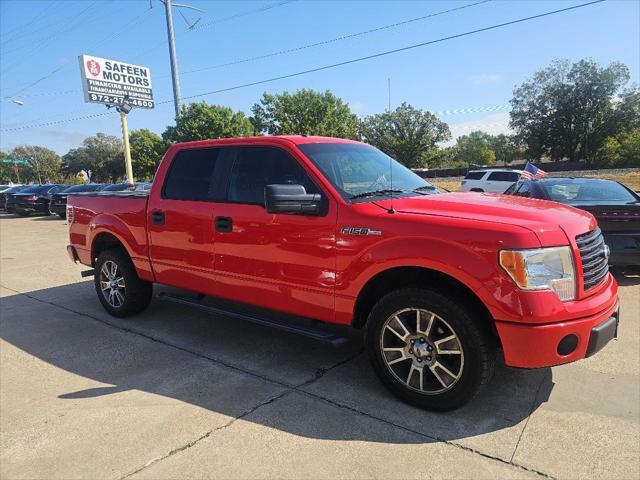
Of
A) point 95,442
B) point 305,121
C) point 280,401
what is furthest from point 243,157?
point 305,121

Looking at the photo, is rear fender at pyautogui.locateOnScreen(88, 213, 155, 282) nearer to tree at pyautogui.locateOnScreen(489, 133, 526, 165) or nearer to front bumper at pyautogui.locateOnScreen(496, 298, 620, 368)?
front bumper at pyautogui.locateOnScreen(496, 298, 620, 368)

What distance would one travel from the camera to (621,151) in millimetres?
57812

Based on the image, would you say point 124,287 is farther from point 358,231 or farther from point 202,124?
point 202,124

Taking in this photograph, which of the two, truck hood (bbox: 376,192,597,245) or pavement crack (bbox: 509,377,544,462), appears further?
truck hood (bbox: 376,192,597,245)

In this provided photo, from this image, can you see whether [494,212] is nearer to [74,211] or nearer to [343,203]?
[343,203]

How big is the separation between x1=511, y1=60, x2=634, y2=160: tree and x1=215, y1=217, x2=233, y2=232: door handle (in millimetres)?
70027

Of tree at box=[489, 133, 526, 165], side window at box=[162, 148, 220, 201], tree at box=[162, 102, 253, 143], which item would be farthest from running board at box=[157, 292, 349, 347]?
tree at box=[489, 133, 526, 165]

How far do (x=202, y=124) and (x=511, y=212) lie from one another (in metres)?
40.6

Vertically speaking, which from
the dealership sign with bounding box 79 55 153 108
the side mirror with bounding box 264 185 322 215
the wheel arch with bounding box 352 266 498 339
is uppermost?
the dealership sign with bounding box 79 55 153 108

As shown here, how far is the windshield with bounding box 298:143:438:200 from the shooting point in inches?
146

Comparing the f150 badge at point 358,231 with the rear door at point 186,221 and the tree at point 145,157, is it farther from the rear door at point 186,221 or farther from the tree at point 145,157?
the tree at point 145,157

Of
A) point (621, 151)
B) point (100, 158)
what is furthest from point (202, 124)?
point (100, 158)

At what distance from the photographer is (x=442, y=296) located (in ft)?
10.0

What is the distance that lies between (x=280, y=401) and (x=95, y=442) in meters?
1.23
